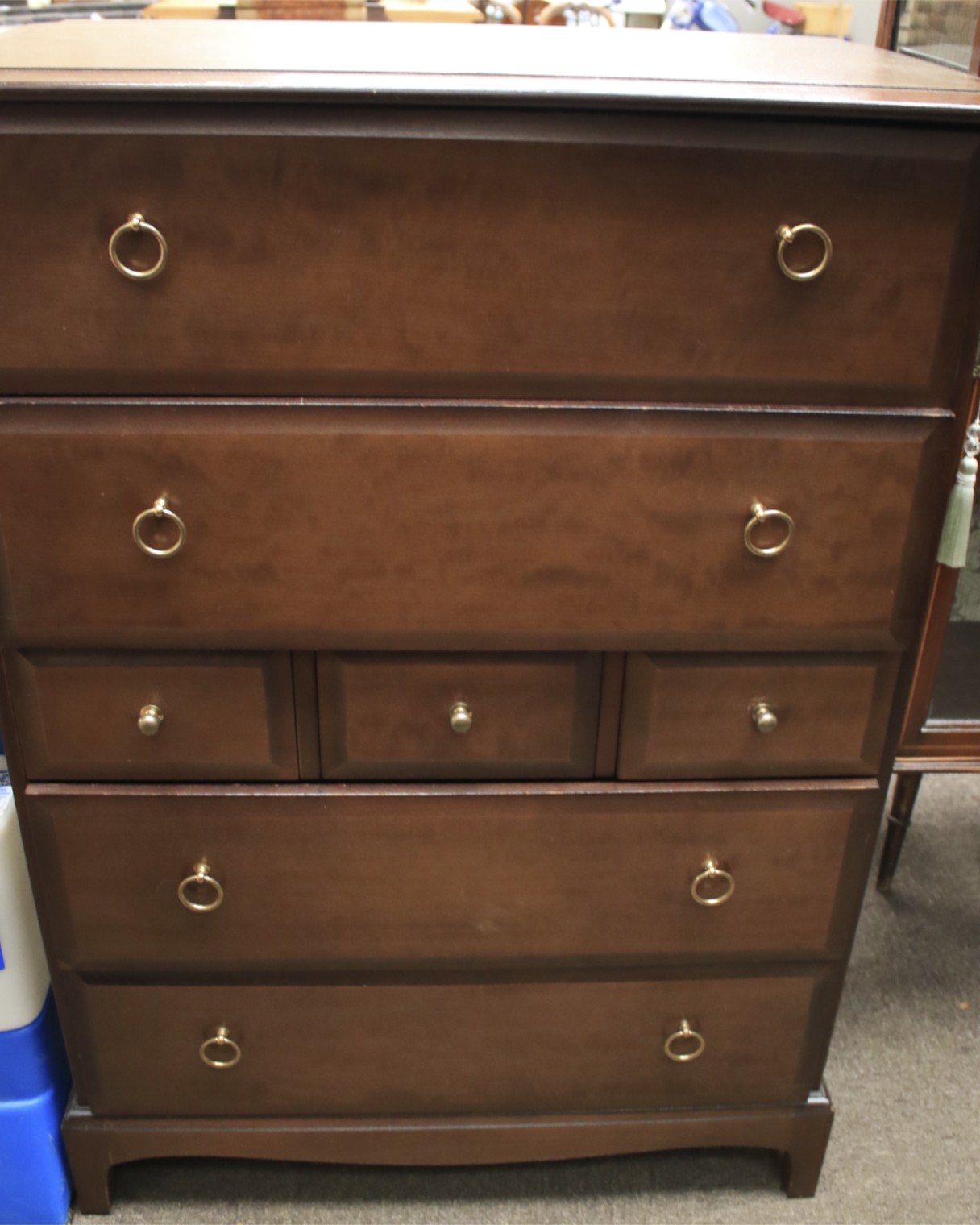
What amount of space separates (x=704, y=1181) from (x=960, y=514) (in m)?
0.78

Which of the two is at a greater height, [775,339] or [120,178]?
[120,178]

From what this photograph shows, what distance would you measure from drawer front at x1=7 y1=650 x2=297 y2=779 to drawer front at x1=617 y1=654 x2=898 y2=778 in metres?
0.31

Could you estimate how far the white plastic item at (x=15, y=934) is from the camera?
105 centimetres

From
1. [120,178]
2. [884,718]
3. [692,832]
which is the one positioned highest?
[120,178]

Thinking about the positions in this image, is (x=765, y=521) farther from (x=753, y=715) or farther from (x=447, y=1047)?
(x=447, y=1047)

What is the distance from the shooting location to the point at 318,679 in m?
0.93

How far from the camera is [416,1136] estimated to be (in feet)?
3.69

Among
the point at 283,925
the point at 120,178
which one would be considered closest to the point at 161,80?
the point at 120,178

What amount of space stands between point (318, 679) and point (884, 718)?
1.64 ft

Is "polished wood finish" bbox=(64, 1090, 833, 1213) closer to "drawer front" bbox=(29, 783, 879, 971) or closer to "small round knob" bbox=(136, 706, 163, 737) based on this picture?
"drawer front" bbox=(29, 783, 879, 971)

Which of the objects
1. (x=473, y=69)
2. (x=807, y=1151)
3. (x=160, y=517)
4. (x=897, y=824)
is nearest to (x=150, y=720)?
(x=160, y=517)

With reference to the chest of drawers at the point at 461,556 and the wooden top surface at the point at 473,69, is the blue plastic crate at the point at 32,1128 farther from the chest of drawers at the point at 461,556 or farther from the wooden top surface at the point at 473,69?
the wooden top surface at the point at 473,69

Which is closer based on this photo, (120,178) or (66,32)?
(120,178)

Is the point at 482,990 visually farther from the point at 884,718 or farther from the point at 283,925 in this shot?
the point at 884,718
